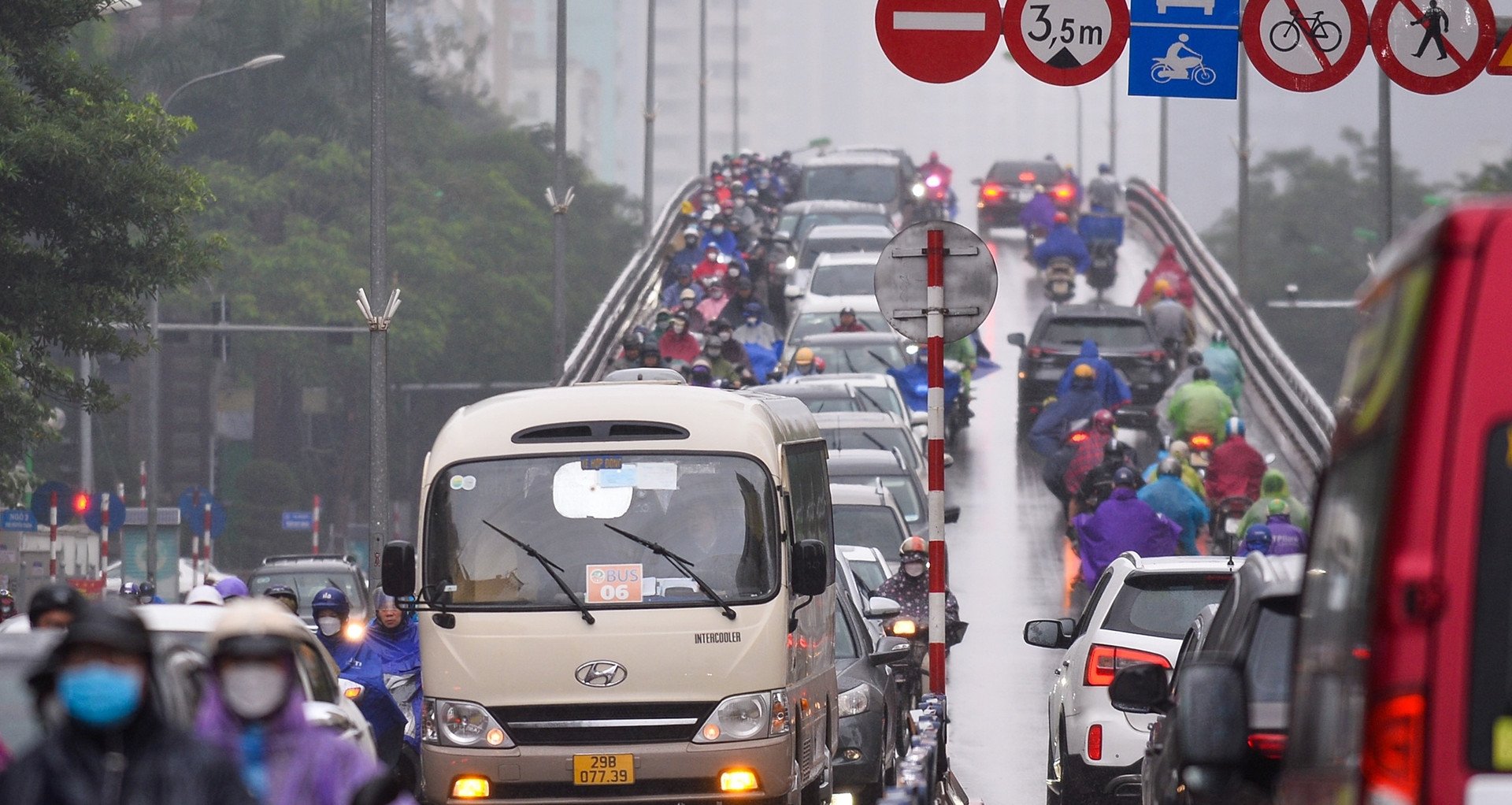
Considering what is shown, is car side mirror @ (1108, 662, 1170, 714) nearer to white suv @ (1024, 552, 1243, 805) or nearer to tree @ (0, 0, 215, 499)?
white suv @ (1024, 552, 1243, 805)

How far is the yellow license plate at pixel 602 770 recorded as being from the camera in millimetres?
10883

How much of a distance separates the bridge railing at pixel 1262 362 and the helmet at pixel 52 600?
19.8 meters

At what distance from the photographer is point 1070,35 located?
50.5ft

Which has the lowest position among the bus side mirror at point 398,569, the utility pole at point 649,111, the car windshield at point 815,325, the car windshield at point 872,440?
the car windshield at point 872,440

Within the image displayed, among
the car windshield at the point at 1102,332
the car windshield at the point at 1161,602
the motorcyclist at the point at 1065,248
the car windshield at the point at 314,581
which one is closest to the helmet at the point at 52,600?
the car windshield at the point at 1161,602

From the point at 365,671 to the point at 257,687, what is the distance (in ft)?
21.1

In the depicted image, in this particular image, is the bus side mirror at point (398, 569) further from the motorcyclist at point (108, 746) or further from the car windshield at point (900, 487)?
the car windshield at point (900, 487)

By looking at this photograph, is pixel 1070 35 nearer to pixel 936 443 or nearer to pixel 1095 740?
pixel 936 443

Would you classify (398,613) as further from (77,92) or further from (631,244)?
(631,244)

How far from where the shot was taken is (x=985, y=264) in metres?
12.9

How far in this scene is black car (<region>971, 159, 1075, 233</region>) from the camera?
5597 centimetres

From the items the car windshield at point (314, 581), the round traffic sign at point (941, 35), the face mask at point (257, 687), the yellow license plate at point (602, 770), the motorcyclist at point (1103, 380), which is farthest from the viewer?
the car windshield at point (314, 581)

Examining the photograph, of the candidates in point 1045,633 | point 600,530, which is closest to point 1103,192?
point 1045,633

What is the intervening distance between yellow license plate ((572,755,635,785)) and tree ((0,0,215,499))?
13.3 metres
